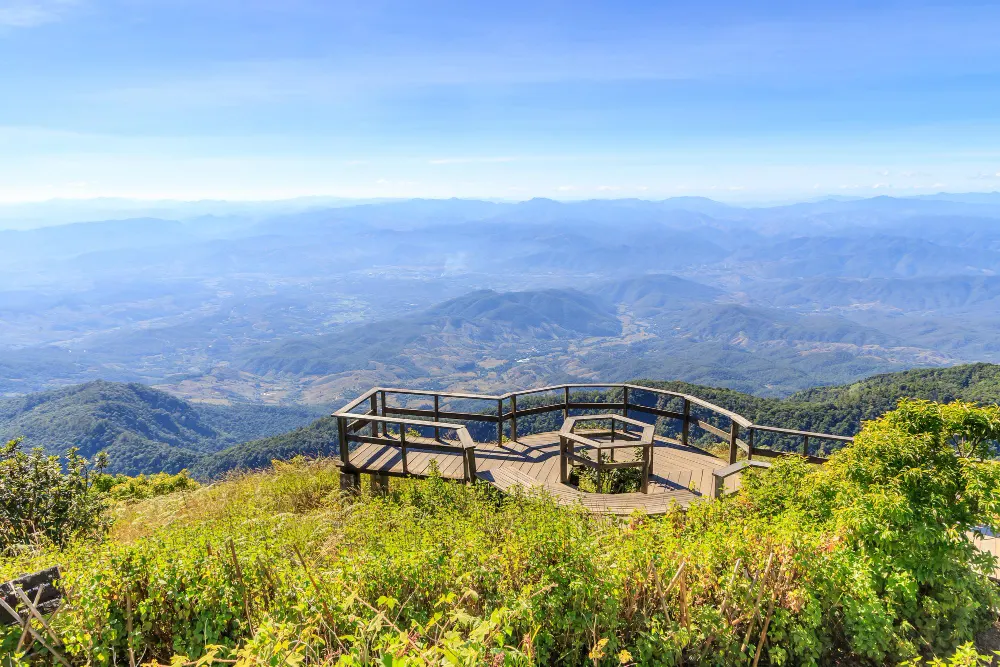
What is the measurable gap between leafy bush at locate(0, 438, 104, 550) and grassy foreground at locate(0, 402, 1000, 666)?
389 centimetres

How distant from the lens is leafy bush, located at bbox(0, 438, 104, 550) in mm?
7719

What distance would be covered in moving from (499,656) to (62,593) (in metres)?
3.50

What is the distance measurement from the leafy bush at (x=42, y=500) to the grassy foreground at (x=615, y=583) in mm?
3891

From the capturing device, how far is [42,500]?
27.0 ft

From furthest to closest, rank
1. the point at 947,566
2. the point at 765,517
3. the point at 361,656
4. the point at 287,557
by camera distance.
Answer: the point at 765,517 < the point at 287,557 < the point at 947,566 < the point at 361,656

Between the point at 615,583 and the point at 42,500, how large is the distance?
9054 mm

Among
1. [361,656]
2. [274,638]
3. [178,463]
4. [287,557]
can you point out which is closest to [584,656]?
[361,656]

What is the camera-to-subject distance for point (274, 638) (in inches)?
135

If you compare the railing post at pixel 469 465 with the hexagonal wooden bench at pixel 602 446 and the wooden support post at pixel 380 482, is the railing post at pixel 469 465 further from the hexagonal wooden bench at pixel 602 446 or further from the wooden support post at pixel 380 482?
the wooden support post at pixel 380 482

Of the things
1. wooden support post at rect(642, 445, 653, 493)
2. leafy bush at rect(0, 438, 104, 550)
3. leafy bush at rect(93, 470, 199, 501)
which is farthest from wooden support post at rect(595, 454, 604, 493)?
leafy bush at rect(93, 470, 199, 501)

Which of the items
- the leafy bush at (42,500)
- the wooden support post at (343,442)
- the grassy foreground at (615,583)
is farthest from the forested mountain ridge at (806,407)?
the grassy foreground at (615,583)

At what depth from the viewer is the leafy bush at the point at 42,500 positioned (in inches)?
304

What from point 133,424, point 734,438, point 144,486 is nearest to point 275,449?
point 144,486

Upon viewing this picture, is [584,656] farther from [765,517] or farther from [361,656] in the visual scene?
[765,517]
